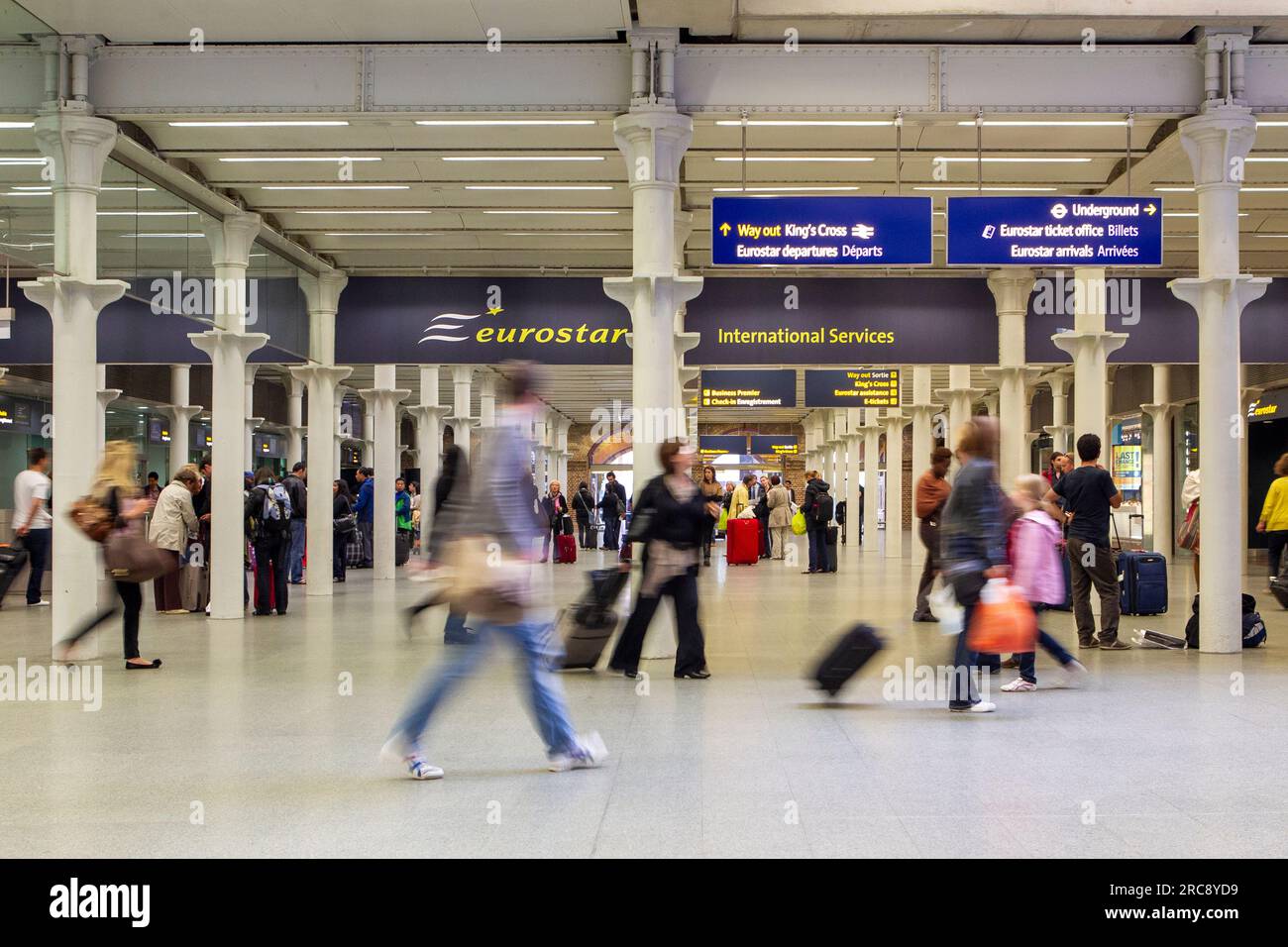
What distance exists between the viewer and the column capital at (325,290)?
1709 centimetres

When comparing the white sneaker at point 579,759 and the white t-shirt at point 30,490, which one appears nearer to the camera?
the white sneaker at point 579,759

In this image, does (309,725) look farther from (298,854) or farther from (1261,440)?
(1261,440)

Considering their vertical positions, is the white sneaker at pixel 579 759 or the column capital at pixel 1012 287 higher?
the column capital at pixel 1012 287

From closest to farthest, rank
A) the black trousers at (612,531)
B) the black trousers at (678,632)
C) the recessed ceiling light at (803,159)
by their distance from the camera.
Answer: the black trousers at (678,632)
the recessed ceiling light at (803,159)
the black trousers at (612,531)

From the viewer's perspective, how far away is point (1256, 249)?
17453 mm

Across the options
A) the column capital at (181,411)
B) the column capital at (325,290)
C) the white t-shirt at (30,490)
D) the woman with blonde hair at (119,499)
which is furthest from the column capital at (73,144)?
the column capital at (181,411)

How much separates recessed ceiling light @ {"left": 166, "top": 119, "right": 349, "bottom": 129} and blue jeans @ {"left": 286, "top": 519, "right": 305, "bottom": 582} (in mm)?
8098

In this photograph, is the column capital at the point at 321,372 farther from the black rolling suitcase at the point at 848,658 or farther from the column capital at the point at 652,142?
the black rolling suitcase at the point at 848,658

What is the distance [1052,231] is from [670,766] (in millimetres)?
6671

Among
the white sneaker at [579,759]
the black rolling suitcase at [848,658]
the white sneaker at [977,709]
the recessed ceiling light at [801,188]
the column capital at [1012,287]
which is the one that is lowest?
the white sneaker at [977,709]

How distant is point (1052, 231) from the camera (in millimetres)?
10555

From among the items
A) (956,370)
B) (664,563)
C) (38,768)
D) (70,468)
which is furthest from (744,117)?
(956,370)

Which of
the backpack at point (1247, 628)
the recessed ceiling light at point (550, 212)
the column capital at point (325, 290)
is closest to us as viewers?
the backpack at point (1247, 628)

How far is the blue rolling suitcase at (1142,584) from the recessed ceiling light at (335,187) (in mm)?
9095
